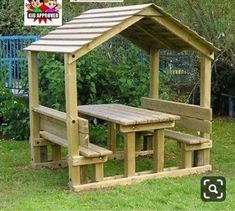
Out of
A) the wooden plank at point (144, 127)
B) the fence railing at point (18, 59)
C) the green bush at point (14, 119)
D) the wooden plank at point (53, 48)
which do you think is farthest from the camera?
the fence railing at point (18, 59)

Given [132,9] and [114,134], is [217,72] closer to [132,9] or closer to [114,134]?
[114,134]

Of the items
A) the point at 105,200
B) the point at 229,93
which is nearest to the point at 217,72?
the point at 229,93

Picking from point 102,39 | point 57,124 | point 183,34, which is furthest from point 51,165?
point 183,34

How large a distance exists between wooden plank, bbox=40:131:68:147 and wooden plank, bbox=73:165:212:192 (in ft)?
1.97

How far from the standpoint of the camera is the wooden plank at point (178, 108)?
7531 millimetres

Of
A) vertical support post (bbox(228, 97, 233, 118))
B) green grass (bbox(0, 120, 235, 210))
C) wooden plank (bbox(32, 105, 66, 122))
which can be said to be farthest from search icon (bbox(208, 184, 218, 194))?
vertical support post (bbox(228, 97, 233, 118))

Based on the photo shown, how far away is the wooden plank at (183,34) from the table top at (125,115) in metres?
0.91

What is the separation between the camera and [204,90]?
24.8 ft

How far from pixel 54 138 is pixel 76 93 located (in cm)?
98

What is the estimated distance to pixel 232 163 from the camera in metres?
8.09

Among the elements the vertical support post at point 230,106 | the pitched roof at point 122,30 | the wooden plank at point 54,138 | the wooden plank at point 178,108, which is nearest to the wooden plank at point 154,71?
the wooden plank at point 178,108

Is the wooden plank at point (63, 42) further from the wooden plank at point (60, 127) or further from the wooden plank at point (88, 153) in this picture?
the wooden plank at point (88, 153)

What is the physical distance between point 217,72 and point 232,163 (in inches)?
192

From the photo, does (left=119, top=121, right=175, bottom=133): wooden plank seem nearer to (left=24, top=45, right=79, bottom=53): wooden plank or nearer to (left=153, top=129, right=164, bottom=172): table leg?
(left=153, top=129, right=164, bottom=172): table leg
